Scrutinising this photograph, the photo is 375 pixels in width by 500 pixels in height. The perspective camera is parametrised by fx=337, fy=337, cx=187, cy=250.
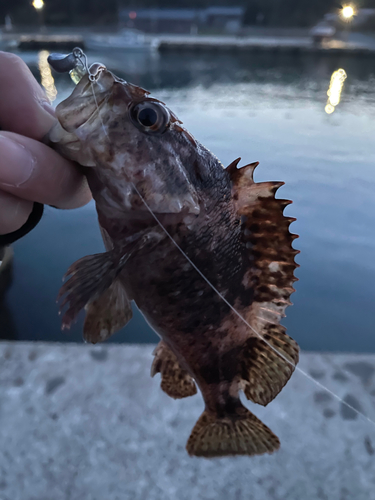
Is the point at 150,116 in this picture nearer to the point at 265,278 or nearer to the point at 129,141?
the point at 129,141

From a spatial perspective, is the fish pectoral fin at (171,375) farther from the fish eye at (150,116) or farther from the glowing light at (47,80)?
the glowing light at (47,80)

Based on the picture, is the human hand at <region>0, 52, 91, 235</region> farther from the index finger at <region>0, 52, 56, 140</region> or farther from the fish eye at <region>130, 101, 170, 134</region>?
the fish eye at <region>130, 101, 170, 134</region>

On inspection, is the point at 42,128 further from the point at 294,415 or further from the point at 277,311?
the point at 294,415

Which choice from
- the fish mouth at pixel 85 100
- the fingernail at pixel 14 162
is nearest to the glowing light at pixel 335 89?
the fish mouth at pixel 85 100

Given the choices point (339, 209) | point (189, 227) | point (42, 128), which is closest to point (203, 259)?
point (189, 227)

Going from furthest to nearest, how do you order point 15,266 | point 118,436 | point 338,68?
1. point 338,68
2. point 15,266
3. point 118,436

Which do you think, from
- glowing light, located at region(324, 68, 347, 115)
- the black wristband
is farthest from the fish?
glowing light, located at region(324, 68, 347, 115)

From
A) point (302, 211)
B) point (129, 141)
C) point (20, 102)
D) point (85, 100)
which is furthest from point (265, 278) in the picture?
point (302, 211)
